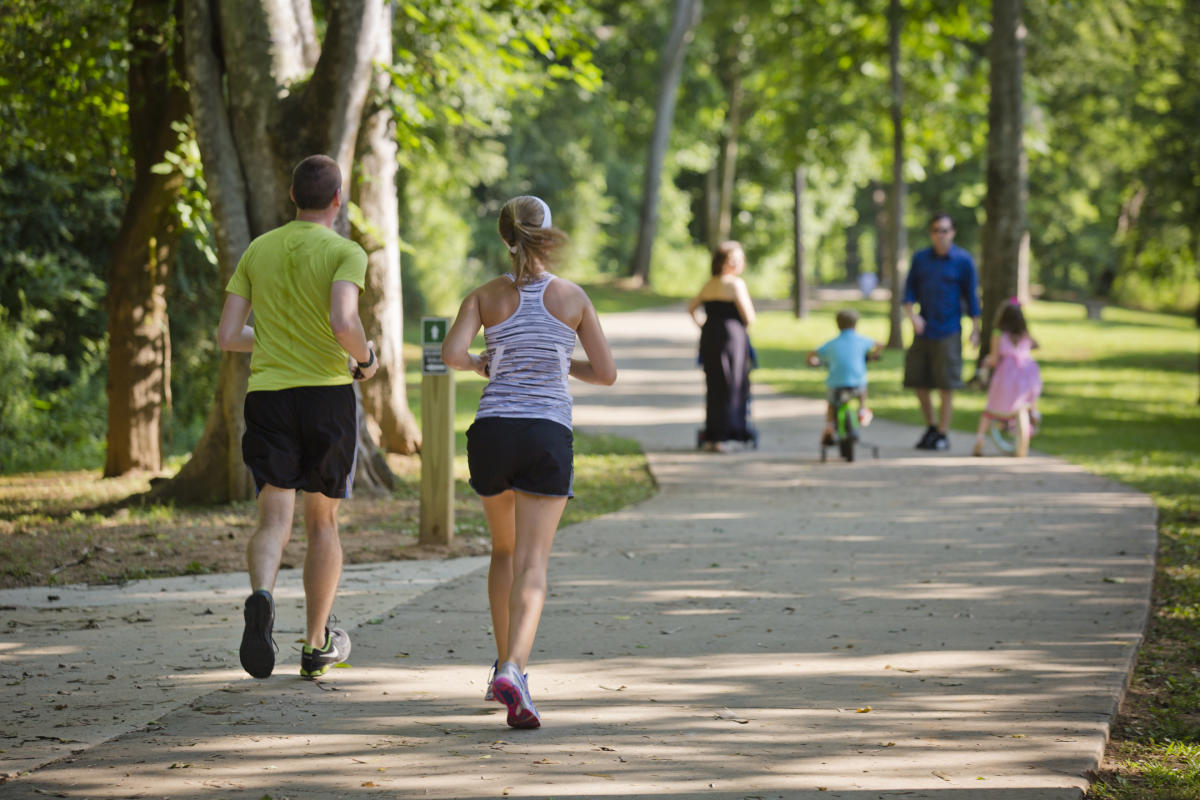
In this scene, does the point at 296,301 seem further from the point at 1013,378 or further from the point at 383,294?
the point at 1013,378

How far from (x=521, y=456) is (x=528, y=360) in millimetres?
357

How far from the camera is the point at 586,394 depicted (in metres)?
21.5

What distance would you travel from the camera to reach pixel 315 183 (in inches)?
217

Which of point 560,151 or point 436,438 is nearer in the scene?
point 436,438

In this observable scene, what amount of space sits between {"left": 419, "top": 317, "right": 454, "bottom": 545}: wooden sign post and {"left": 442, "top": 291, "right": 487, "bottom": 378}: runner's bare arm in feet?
8.93

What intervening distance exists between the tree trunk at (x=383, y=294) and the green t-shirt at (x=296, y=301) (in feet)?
23.7

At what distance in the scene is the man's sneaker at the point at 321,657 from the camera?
5.70 metres

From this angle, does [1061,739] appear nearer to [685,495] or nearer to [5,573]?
[5,573]

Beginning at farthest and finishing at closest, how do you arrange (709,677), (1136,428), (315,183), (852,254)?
(852,254) < (1136,428) < (709,677) < (315,183)

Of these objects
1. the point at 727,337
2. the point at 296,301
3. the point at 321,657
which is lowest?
the point at 321,657

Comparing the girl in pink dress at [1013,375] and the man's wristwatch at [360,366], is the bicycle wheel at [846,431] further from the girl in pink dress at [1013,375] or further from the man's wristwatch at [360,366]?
the man's wristwatch at [360,366]

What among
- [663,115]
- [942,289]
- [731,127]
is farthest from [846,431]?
[731,127]

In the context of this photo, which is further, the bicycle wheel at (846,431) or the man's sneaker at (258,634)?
the bicycle wheel at (846,431)

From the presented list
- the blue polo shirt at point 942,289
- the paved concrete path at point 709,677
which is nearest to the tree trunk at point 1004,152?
the blue polo shirt at point 942,289
